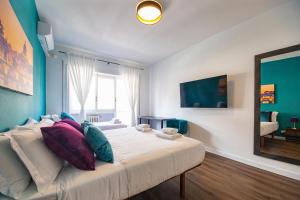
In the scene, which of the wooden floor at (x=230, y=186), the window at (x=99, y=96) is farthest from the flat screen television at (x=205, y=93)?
the window at (x=99, y=96)

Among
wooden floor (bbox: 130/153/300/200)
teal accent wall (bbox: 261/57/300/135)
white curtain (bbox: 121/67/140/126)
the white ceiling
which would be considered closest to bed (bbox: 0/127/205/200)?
wooden floor (bbox: 130/153/300/200)

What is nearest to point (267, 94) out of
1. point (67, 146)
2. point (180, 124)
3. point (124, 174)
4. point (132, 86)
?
point (180, 124)

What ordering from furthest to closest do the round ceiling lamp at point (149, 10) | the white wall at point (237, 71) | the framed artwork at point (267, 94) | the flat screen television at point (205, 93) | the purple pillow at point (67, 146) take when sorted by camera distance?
the flat screen television at point (205, 93) < the framed artwork at point (267, 94) < the white wall at point (237, 71) < the round ceiling lamp at point (149, 10) < the purple pillow at point (67, 146)

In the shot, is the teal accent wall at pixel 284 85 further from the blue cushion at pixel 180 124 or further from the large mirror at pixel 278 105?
the blue cushion at pixel 180 124

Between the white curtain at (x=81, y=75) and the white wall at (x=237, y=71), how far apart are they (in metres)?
2.88

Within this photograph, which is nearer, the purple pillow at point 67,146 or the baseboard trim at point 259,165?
the purple pillow at point 67,146

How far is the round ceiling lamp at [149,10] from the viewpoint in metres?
1.84

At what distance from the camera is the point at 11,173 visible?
81 cm

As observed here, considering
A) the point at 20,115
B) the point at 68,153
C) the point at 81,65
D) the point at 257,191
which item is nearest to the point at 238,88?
the point at 257,191

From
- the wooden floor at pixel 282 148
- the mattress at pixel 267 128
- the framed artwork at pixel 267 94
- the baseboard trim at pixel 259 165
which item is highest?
the framed artwork at pixel 267 94

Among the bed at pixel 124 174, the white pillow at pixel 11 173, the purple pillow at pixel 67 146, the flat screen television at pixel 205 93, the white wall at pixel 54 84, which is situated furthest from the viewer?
the white wall at pixel 54 84

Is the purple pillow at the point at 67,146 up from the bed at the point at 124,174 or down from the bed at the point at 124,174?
up

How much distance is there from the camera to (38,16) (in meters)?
2.36

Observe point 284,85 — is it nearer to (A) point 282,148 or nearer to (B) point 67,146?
(A) point 282,148
